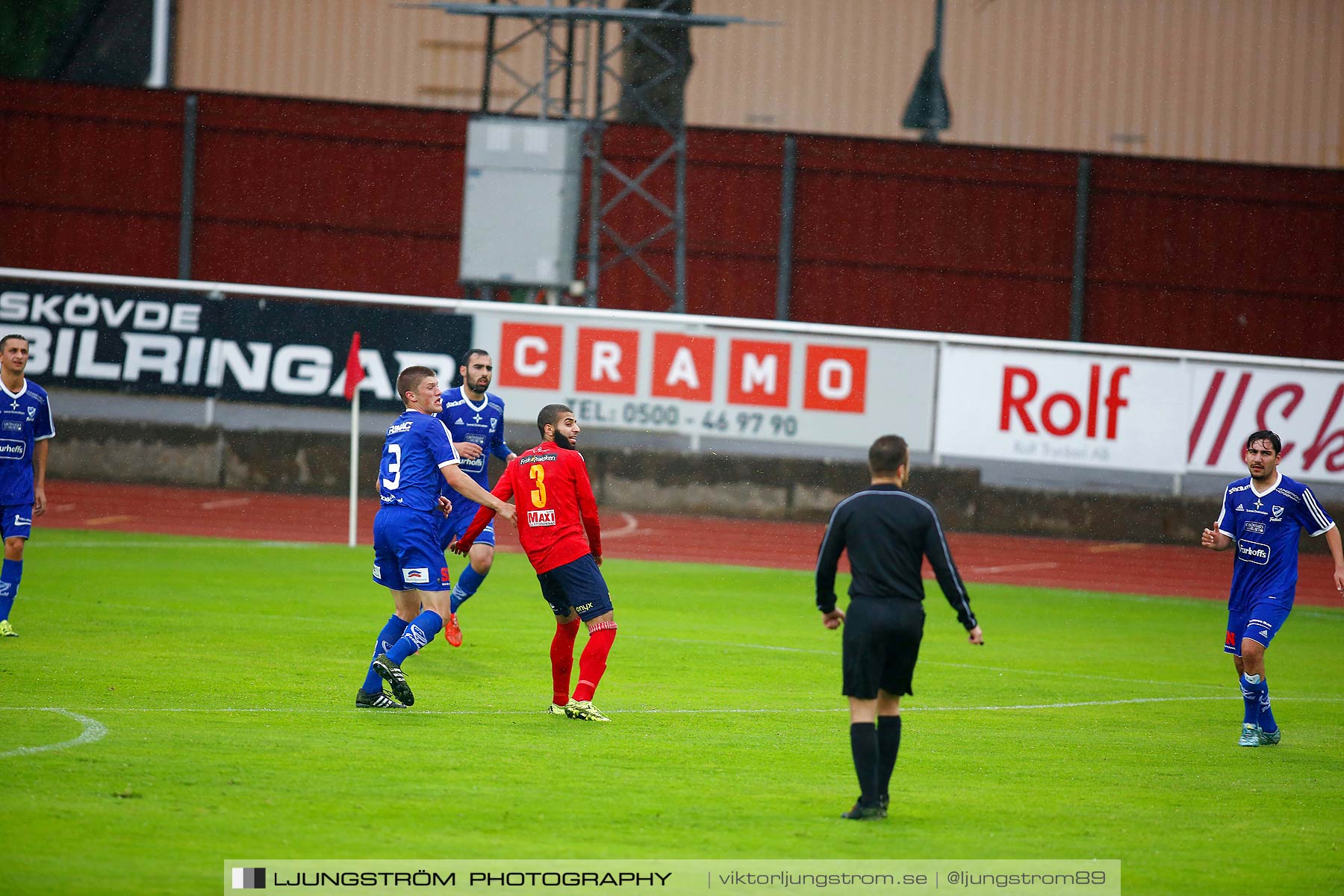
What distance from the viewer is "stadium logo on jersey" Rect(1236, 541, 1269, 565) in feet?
35.4

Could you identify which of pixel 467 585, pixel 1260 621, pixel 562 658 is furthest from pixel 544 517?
pixel 1260 621

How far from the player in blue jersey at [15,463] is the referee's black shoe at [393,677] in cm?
427

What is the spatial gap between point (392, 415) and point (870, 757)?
18390mm

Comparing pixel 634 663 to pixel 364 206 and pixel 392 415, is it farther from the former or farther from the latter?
pixel 364 206

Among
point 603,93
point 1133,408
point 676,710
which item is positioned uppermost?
Answer: point 603,93

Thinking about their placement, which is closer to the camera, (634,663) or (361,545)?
(634,663)

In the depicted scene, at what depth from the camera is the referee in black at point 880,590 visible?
7.66 metres

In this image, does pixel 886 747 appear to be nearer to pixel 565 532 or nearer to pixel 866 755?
pixel 866 755

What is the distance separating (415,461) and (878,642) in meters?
4.17

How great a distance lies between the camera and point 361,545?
21.3 meters

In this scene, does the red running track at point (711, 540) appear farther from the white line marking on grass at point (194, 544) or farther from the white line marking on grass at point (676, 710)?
the white line marking on grass at point (676, 710)

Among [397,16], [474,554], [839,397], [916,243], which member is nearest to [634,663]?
[474,554]

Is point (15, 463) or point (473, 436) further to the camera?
point (473, 436)

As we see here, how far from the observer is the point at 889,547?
768 centimetres
